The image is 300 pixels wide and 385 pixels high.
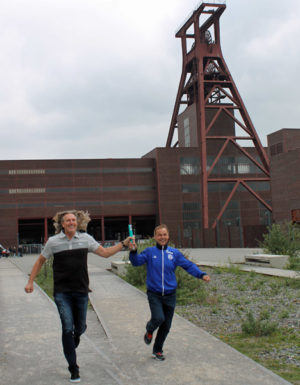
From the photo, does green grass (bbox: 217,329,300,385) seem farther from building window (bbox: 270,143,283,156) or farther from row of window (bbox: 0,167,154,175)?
row of window (bbox: 0,167,154,175)

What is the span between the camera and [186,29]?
5941 cm

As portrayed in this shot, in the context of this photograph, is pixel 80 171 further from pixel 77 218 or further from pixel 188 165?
pixel 77 218

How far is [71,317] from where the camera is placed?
4.99 metres

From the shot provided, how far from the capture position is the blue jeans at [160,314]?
5.54 meters

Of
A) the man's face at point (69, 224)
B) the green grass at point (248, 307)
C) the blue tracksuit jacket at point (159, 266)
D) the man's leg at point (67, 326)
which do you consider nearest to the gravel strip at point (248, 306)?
the green grass at point (248, 307)

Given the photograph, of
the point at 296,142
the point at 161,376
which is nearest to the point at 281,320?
the point at 161,376

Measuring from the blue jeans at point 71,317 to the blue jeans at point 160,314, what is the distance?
2.98 feet

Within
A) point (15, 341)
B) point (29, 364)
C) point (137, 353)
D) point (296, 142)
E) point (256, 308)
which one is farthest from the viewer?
point (296, 142)

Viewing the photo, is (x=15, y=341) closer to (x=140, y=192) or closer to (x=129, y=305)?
(x=129, y=305)

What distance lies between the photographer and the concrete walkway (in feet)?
16.0

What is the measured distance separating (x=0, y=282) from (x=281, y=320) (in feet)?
37.1

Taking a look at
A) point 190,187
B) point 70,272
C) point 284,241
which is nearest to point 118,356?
point 70,272

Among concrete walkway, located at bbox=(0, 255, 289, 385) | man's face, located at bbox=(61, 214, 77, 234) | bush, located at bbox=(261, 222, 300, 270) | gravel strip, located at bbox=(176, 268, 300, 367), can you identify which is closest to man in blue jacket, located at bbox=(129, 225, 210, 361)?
concrete walkway, located at bbox=(0, 255, 289, 385)

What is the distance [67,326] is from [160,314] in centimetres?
124
